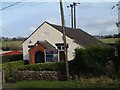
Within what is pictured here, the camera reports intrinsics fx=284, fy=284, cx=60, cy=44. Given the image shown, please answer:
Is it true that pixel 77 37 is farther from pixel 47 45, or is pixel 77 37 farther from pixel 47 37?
pixel 47 45

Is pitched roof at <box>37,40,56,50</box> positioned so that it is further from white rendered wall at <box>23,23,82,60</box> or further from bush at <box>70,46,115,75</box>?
bush at <box>70,46,115,75</box>

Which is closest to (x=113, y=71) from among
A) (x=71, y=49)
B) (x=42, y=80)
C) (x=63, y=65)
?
(x=63, y=65)

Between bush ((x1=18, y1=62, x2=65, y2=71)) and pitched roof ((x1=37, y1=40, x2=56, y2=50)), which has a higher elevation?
pitched roof ((x1=37, y1=40, x2=56, y2=50))

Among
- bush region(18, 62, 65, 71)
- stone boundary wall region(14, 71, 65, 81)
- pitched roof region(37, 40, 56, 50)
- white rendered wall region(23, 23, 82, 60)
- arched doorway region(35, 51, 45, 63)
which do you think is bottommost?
stone boundary wall region(14, 71, 65, 81)

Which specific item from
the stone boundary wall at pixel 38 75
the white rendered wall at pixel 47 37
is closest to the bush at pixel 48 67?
the stone boundary wall at pixel 38 75

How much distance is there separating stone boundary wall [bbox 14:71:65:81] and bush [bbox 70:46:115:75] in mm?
1694

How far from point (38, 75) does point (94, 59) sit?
199 inches

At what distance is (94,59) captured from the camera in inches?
851

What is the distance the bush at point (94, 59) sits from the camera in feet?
70.3

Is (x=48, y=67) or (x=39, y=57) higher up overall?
(x=39, y=57)

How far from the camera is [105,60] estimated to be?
21.8m

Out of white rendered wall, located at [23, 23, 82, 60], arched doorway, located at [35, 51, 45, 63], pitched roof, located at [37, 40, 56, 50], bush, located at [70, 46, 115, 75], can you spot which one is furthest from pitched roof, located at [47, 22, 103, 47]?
bush, located at [70, 46, 115, 75]

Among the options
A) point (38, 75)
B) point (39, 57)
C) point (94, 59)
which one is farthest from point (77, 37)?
point (94, 59)

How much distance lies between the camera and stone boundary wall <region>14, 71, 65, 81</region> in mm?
22875
